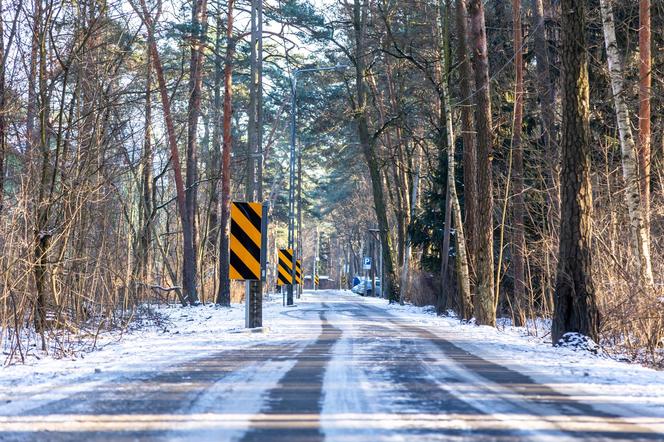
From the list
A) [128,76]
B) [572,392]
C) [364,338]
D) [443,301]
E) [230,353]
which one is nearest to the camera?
[572,392]

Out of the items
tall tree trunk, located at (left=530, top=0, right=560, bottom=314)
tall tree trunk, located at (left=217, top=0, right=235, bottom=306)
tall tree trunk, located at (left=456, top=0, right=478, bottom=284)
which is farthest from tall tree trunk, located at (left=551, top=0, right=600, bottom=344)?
tall tree trunk, located at (left=217, top=0, right=235, bottom=306)

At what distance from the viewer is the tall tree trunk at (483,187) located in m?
19.0

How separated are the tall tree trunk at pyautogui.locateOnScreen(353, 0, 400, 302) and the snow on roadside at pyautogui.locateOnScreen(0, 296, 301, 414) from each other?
20.4 m

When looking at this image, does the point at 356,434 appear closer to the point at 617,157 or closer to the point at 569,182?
the point at 569,182

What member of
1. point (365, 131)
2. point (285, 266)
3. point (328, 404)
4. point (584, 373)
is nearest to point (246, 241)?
point (584, 373)

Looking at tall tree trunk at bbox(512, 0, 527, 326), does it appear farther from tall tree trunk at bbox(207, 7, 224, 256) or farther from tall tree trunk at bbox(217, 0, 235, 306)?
tall tree trunk at bbox(207, 7, 224, 256)

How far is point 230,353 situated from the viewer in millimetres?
9836

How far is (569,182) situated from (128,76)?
11120 millimetres

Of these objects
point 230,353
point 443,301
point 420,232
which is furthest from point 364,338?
point 420,232

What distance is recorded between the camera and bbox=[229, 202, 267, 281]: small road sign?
1390 cm

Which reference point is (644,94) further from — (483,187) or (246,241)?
(246,241)

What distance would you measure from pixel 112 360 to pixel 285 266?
24197 millimetres

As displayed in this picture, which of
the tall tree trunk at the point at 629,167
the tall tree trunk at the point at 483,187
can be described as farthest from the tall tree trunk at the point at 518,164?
the tall tree trunk at the point at 629,167

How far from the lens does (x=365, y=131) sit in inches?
1395
